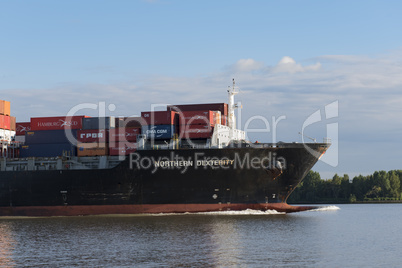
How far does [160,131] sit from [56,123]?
1212cm

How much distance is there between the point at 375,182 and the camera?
12631 cm

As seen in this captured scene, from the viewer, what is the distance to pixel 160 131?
5412cm

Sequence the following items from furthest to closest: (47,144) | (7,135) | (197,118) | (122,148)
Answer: (7,135)
(47,144)
(122,148)
(197,118)

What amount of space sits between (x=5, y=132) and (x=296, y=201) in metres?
84.5

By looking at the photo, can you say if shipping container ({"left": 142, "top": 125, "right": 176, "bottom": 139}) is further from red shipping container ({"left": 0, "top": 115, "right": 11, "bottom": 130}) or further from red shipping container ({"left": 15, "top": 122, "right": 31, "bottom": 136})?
red shipping container ({"left": 0, "top": 115, "right": 11, "bottom": 130})

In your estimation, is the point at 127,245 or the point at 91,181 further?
the point at 91,181

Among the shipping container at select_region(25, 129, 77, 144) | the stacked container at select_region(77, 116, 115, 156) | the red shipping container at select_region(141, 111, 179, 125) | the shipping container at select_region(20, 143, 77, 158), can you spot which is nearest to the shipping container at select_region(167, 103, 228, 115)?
the red shipping container at select_region(141, 111, 179, 125)

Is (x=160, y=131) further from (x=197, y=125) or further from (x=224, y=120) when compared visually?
(x=224, y=120)


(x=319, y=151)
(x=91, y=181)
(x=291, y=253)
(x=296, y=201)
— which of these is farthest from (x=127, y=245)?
(x=296, y=201)

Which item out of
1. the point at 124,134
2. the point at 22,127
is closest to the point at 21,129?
the point at 22,127

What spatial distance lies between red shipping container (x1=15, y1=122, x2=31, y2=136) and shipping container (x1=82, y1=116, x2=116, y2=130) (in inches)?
397

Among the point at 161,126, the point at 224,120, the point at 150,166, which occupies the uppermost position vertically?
the point at 224,120

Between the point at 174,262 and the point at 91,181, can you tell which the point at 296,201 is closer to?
the point at 91,181

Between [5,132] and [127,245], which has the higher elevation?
[5,132]
